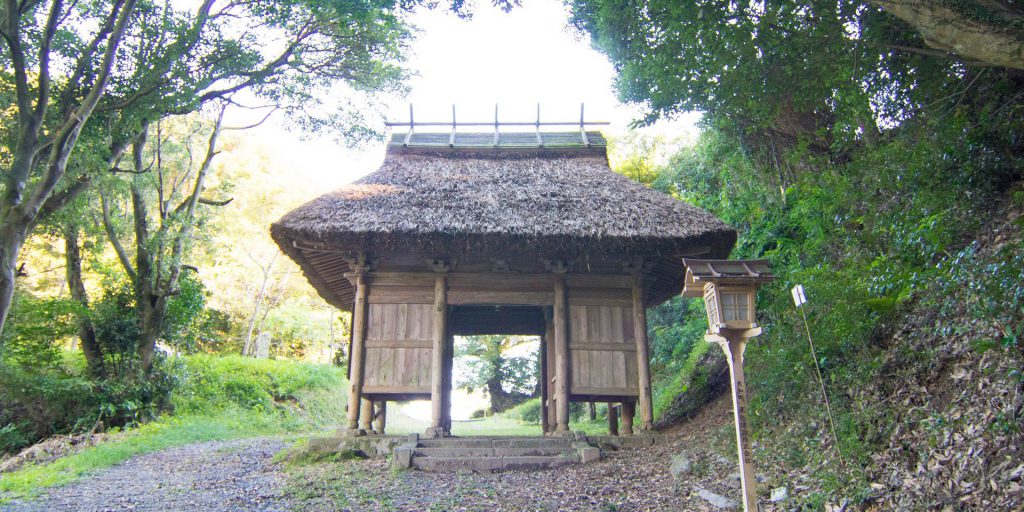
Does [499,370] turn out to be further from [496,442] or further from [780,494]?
[780,494]

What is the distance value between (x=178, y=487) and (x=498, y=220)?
193 inches

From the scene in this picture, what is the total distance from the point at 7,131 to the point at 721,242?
10.4 m

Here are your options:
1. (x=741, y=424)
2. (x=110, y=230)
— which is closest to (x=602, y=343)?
(x=741, y=424)

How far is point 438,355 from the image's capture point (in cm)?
833

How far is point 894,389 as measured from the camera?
4.62 meters

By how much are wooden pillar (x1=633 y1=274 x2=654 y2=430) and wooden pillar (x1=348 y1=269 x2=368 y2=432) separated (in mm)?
4018

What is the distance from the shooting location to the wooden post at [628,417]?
8.23 m

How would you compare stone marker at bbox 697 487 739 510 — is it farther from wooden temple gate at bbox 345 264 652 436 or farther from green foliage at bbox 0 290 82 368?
green foliage at bbox 0 290 82 368

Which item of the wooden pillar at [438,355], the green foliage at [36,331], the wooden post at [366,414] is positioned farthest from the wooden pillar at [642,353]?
the green foliage at [36,331]

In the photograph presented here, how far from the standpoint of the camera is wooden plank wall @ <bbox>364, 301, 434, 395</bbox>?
331 inches

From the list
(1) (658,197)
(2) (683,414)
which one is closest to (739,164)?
(1) (658,197)

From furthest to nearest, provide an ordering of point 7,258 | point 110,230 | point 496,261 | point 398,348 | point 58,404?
point 110,230 → point 58,404 → point 496,261 → point 398,348 → point 7,258

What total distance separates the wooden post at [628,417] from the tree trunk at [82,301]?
10002mm

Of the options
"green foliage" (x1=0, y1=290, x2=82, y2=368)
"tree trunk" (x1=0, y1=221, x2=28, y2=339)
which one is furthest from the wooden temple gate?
"green foliage" (x1=0, y1=290, x2=82, y2=368)
